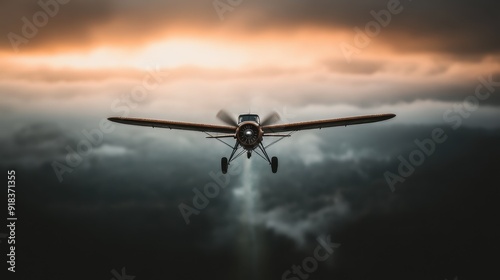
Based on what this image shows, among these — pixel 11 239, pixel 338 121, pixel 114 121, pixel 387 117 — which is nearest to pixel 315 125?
pixel 338 121

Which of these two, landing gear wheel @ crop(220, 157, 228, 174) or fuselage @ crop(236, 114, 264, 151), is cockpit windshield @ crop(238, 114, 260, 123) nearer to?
fuselage @ crop(236, 114, 264, 151)

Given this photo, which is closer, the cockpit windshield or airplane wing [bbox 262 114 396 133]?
the cockpit windshield

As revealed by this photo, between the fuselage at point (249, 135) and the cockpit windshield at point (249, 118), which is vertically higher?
the cockpit windshield at point (249, 118)

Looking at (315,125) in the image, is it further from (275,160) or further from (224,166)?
(224,166)

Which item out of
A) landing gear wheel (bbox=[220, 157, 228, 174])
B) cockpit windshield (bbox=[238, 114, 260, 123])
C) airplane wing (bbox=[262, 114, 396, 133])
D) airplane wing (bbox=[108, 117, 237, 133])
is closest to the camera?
cockpit windshield (bbox=[238, 114, 260, 123])

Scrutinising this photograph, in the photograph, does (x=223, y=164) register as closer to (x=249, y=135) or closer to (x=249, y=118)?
(x=249, y=118)

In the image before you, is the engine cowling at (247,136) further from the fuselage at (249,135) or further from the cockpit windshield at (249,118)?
the cockpit windshield at (249,118)

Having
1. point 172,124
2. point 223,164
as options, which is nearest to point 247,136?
point 223,164
